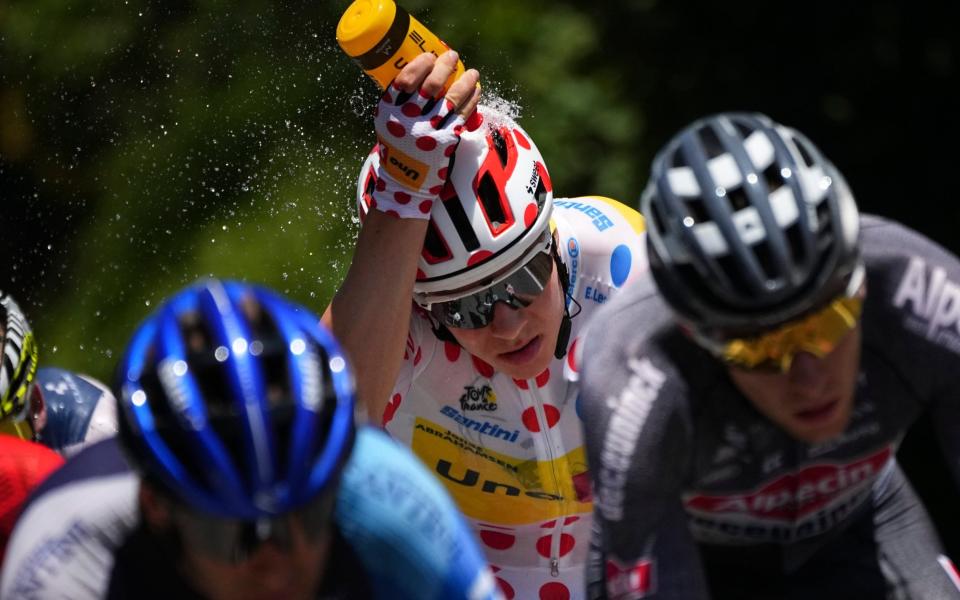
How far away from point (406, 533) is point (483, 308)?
166cm

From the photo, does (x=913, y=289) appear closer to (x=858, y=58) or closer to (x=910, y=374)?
(x=910, y=374)

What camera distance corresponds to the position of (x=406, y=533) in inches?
122

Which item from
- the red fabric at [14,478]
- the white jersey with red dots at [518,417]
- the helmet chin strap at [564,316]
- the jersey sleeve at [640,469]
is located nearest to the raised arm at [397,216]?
the white jersey with red dots at [518,417]

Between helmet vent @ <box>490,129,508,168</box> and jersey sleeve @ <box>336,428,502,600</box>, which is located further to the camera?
helmet vent @ <box>490,129,508,168</box>

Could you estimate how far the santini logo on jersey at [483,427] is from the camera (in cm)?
497

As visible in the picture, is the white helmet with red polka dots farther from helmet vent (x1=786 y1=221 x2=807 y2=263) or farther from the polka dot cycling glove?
helmet vent (x1=786 y1=221 x2=807 y2=263)

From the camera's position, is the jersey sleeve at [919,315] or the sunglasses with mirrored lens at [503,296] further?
the sunglasses with mirrored lens at [503,296]

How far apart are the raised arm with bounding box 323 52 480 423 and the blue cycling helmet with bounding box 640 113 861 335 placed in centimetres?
129

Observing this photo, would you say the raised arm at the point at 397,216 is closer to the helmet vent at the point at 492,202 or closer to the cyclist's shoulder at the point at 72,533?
the helmet vent at the point at 492,202

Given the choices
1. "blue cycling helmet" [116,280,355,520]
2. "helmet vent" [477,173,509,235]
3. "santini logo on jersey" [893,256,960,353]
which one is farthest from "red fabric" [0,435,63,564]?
"santini logo on jersey" [893,256,960,353]

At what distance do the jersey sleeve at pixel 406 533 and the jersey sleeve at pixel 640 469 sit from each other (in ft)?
1.25

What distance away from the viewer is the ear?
2989 mm

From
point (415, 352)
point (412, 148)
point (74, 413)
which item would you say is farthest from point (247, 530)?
point (74, 413)

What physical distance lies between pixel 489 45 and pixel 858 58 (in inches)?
66.7
